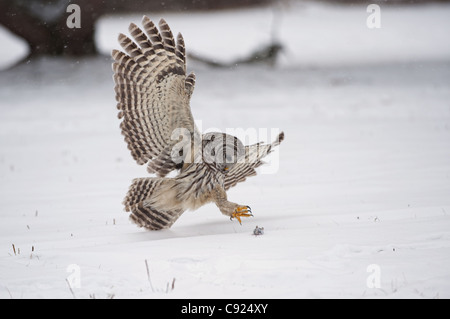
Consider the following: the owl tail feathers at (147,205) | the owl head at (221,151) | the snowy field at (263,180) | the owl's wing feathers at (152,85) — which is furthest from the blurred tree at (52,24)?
the owl head at (221,151)

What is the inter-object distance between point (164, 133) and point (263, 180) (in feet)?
8.38

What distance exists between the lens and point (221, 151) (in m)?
4.74

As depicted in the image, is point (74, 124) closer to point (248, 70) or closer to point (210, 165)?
point (248, 70)

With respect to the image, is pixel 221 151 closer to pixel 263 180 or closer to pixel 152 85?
pixel 152 85

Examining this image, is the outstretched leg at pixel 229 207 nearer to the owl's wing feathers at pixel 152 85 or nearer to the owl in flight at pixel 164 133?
the owl in flight at pixel 164 133

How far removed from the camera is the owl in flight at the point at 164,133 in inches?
192

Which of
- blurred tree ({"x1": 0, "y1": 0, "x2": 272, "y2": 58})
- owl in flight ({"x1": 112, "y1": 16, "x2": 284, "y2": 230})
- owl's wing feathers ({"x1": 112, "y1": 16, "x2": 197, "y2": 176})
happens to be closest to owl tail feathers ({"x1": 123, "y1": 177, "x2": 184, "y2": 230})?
owl in flight ({"x1": 112, "y1": 16, "x2": 284, "y2": 230})

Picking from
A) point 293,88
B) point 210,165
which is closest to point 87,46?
point 293,88

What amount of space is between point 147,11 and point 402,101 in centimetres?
916

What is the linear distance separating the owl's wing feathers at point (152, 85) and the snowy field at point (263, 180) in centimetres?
89

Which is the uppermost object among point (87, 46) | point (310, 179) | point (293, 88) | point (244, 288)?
point (87, 46)

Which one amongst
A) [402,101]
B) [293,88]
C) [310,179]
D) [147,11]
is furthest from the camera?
[147,11]

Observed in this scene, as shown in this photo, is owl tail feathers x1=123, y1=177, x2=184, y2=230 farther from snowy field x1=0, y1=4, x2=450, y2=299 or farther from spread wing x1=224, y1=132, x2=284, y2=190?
spread wing x1=224, y1=132, x2=284, y2=190

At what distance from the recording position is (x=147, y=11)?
61.9 ft
